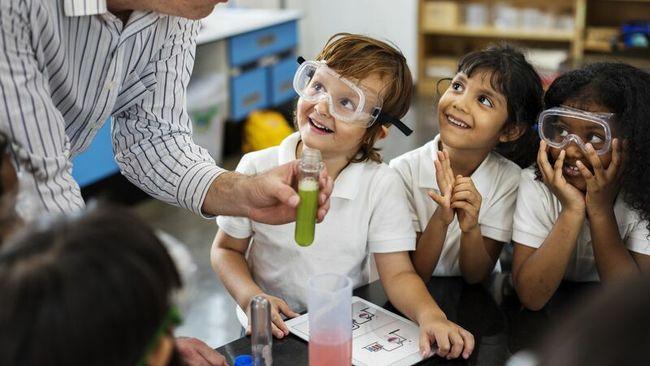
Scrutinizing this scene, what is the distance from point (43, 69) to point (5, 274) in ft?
2.33

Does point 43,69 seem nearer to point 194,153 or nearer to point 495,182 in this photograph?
point 194,153

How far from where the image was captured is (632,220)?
1.85 m

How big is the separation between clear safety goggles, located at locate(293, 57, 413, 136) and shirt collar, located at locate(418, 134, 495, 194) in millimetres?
176

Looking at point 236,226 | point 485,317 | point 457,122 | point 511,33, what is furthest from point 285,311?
point 511,33

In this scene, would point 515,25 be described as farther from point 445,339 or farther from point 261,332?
point 261,332

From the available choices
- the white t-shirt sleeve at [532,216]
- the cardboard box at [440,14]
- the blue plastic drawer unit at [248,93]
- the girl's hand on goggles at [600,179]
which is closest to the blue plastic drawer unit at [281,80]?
the blue plastic drawer unit at [248,93]

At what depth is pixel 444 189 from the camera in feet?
6.03

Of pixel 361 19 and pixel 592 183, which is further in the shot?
pixel 361 19

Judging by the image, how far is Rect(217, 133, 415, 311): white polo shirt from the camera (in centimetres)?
189

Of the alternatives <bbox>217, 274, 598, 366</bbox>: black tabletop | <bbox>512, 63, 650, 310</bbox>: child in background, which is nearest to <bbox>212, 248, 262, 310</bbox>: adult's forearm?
<bbox>217, 274, 598, 366</bbox>: black tabletop

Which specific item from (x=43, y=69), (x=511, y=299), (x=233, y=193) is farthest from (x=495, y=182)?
(x=43, y=69)

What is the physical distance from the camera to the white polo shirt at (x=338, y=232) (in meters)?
1.89

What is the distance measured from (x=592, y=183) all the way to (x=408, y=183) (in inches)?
17.9

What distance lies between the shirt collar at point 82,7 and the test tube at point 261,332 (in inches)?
23.9
